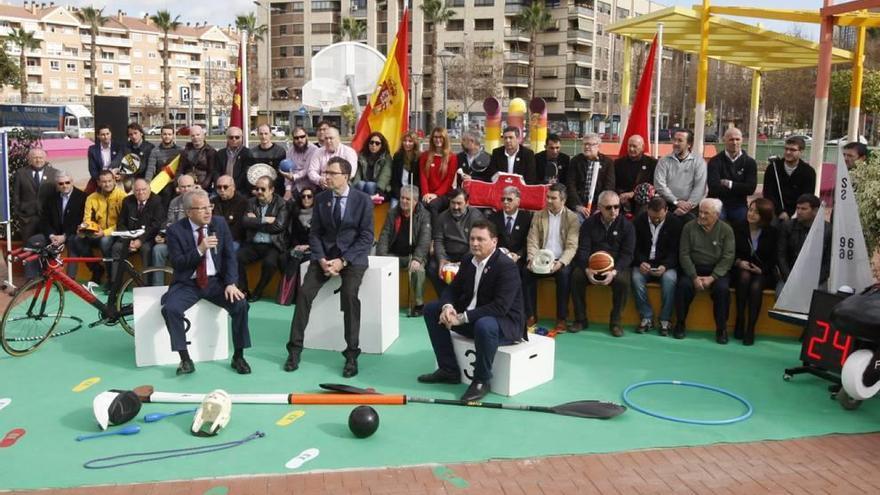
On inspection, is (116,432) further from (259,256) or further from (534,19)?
(534,19)

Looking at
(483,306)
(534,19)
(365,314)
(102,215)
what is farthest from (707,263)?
(534,19)

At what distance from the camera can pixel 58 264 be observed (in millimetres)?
7188

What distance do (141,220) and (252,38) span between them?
69864 mm

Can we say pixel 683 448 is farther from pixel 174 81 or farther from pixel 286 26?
pixel 174 81

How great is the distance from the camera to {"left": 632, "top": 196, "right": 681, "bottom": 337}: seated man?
813 cm

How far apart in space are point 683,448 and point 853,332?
61.0 inches

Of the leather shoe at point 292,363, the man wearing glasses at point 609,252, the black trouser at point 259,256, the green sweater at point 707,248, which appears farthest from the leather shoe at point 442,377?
the black trouser at point 259,256

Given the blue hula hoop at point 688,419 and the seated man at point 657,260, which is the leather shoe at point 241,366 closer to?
the blue hula hoop at point 688,419

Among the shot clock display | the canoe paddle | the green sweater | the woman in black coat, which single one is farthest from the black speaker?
the shot clock display

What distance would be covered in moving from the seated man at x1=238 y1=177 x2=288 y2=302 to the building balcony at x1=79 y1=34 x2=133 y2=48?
9696 centimetres

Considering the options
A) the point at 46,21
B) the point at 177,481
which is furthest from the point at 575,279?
the point at 46,21

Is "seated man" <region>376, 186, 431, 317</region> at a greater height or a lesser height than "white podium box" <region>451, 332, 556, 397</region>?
greater

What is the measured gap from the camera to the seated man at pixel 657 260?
8133mm

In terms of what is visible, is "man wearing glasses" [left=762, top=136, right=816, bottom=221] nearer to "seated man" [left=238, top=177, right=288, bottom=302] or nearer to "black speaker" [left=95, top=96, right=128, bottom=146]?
"seated man" [left=238, top=177, right=288, bottom=302]
